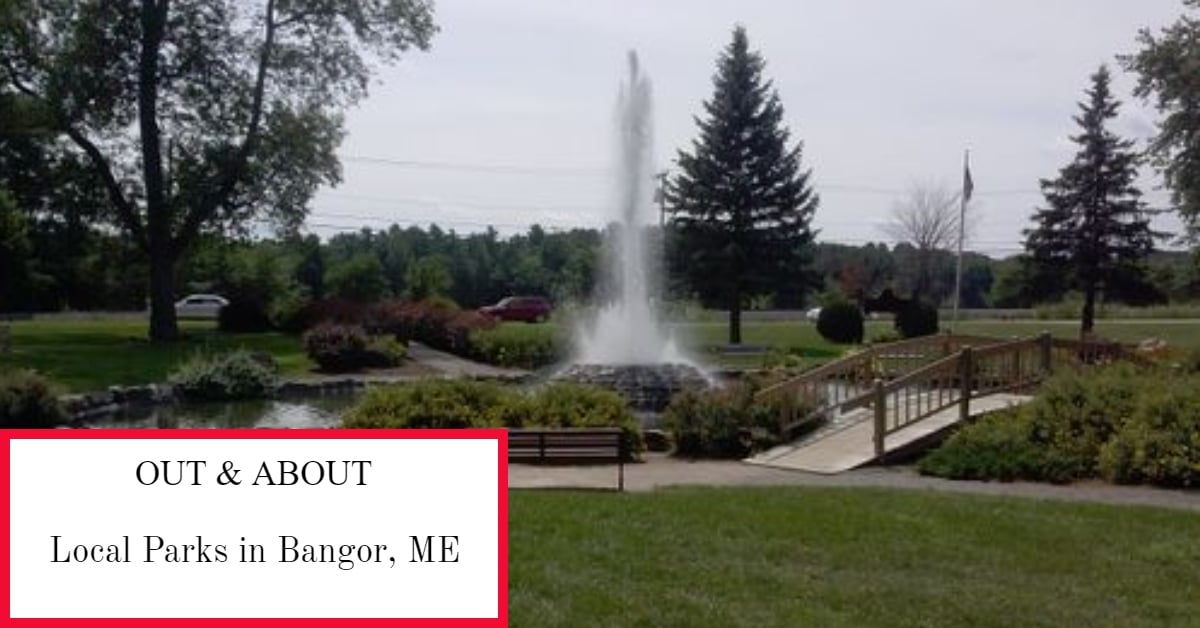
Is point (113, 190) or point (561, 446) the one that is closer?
point (561, 446)

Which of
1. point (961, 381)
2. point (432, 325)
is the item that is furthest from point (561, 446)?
point (432, 325)

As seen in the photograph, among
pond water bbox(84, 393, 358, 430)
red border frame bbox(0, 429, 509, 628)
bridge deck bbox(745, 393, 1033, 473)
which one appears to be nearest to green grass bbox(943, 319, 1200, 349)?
pond water bbox(84, 393, 358, 430)

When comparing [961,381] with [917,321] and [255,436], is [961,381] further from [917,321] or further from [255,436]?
[917,321]

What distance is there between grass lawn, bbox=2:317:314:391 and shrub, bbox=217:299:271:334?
0.76 meters

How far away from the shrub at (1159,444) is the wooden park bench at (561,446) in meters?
4.89

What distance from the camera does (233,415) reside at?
2250 centimetres

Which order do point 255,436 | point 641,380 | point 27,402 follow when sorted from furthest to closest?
point 641,380
point 27,402
point 255,436

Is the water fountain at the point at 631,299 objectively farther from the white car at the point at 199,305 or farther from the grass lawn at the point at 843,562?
the white car at the point at 199,305

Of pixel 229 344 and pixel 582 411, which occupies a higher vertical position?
pixel 582 411

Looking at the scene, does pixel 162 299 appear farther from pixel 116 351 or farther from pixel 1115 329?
pixel 1115 329

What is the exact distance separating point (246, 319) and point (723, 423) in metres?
32.4

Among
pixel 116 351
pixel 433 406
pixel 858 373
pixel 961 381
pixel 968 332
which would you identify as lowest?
pixel 116 351

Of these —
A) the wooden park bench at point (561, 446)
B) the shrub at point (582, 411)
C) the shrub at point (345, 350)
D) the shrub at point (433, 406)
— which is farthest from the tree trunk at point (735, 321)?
the wooden park bench at point (561, 446)

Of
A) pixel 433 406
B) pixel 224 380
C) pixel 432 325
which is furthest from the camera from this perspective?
pixel 432 325
